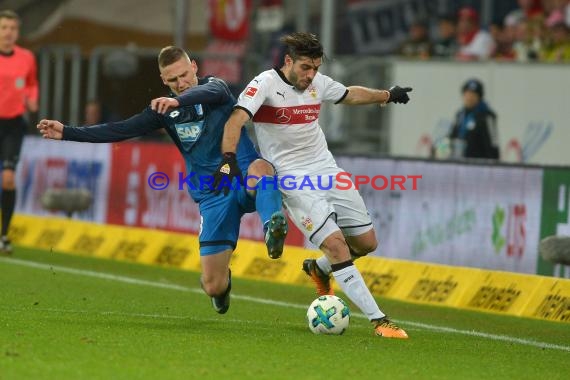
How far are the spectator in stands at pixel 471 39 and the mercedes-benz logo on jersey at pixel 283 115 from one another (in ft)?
30.8

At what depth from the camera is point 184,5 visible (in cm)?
2058

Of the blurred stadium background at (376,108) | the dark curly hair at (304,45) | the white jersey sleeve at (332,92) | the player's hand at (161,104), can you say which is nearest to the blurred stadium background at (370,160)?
the blurred stadium background at (376,108)

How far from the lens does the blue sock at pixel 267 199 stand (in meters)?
9.95

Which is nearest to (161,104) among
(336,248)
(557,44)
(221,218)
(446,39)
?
(221,218)

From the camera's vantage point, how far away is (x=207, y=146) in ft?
35.0

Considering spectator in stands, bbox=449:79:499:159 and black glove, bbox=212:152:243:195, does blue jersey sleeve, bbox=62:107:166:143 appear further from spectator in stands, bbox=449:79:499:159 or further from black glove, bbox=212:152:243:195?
spectator in stands, bbox=449:79:499:159

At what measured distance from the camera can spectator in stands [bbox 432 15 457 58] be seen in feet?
66.5

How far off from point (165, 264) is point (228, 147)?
6.25m

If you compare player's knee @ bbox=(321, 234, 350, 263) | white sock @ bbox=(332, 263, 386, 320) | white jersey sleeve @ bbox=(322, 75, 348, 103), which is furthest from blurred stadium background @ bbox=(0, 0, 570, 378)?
white jersey sleeve @ bbox=(322, 75, 348, 103)

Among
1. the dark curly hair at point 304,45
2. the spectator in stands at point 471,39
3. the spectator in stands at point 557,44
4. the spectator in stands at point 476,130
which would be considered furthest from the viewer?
the spectator in stands at point 471,39

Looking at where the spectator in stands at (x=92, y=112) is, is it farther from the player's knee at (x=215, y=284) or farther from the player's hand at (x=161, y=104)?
the player's hand at (x=161, y=104)

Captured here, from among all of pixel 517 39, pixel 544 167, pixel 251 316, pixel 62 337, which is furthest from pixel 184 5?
pixel 62 337

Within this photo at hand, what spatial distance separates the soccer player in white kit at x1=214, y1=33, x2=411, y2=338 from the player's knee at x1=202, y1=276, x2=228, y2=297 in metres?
0.77

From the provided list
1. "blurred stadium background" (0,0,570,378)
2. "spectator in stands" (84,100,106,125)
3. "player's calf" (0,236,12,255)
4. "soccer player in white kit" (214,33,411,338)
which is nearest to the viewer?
"soccer player in white kit" (214,33,411,338)
